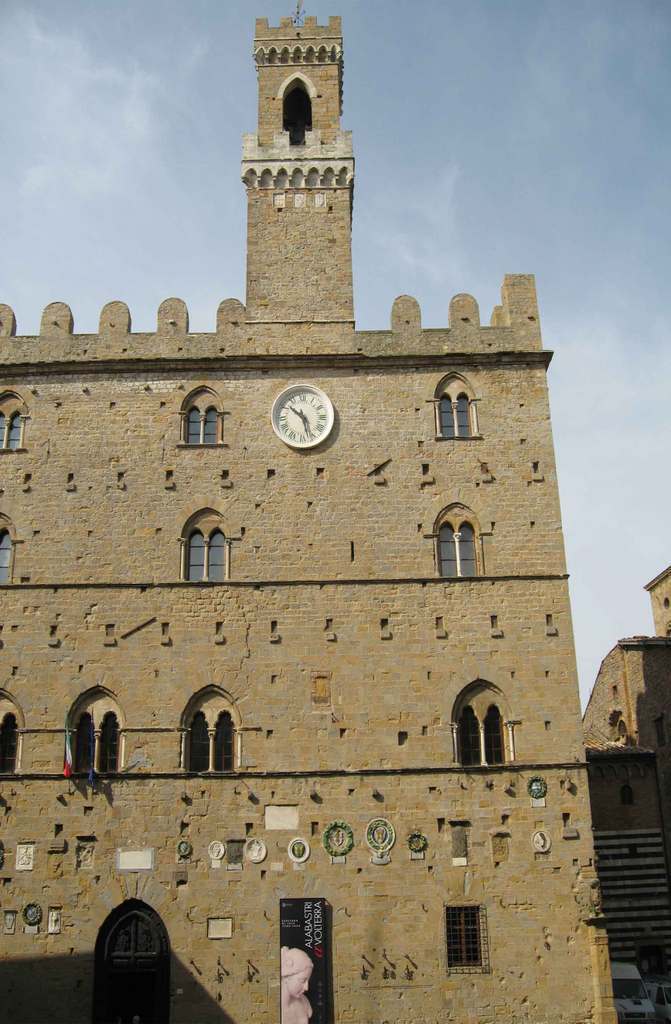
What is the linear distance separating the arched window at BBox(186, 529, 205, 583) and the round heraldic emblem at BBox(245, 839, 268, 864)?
5.42 metres

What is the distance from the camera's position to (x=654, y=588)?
35.4 m

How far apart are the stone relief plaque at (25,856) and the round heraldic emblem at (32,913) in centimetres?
67

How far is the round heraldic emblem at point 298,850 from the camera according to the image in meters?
18.9

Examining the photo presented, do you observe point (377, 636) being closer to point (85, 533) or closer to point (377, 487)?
point (377, 487)

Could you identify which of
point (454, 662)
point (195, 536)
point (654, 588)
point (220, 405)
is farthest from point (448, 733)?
point (654, 588)

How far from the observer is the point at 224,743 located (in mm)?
19797

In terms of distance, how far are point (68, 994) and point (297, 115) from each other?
21.5m

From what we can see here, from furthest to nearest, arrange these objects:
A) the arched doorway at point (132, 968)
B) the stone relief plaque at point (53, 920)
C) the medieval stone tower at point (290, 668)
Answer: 1. the stone relief plaque at point (53, 920)
2. the medieval stone tower at point (290, 668)
3. the arched doorway at point (132, 968)

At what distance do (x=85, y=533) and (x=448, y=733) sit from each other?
28.6 ft

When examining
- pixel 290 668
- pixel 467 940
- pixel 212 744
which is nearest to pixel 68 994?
pixel 212 744

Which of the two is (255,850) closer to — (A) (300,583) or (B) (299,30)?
(A) (300,583)

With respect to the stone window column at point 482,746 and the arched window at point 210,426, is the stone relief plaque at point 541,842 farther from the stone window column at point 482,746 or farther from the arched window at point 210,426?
the arched window at point 210,426

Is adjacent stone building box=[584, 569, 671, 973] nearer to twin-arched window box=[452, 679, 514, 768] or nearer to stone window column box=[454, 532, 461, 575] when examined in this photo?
twin-arched window box=[452, 679, 514, 768]

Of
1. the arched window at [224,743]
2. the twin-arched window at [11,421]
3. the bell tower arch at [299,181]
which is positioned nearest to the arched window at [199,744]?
the arched window at [224,743]
